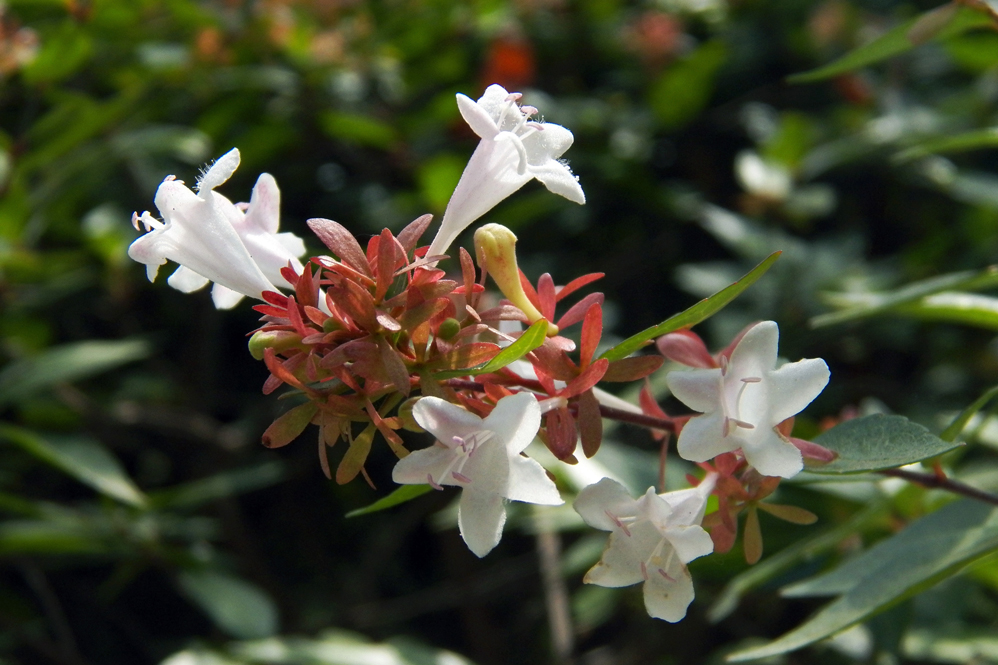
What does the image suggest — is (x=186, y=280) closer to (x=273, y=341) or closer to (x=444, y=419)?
(x=273, y=341)

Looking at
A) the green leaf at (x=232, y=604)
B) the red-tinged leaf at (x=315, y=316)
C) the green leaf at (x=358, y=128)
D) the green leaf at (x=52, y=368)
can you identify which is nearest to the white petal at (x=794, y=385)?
the red-tinged leaf at (x=315, y=316)

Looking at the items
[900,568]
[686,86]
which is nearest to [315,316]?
[900,568]

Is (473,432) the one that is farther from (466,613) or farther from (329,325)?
(466,613)

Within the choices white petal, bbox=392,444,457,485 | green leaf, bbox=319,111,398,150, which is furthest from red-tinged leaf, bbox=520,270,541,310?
green leaf, bbox=319,111,398,150

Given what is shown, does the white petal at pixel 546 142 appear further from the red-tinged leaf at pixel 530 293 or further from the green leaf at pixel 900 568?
the green leaf at pixel 900 568

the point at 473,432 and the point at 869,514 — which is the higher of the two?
the point at 473,432

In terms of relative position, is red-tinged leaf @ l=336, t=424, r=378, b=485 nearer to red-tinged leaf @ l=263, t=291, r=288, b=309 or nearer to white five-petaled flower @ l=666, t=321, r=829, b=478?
red-tinged leaf @ l=263, t=291, r=288, b=309

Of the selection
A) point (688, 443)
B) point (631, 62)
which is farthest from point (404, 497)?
point (631, 62)
